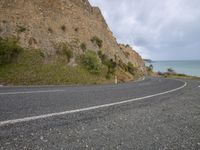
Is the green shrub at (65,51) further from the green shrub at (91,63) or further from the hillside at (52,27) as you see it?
the green shrub at (91,63)

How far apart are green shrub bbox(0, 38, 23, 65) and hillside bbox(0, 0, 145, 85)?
71.1 inches

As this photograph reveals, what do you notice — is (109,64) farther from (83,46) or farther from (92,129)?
(92,129)

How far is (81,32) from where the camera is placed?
39.4m

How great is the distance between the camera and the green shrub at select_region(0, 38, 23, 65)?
26781 millimetres

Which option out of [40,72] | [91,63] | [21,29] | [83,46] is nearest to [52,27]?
[21,29]

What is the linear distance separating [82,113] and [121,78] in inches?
1266

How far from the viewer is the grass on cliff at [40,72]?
2577 cm

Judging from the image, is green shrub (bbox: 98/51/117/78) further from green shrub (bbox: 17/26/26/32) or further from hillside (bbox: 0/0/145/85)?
green shrub (bbox: 17/26/26/32)

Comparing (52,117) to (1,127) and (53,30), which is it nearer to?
(1,127)

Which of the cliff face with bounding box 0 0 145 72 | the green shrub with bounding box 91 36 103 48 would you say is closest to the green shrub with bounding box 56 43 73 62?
the cliff face with bounding box 0 0 145 72

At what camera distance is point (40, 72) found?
27.9m

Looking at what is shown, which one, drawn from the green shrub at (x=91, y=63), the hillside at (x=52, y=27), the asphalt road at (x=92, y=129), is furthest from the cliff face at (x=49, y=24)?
the asphalt road at (x=92, y=129)

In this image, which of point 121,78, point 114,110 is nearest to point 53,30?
point 121,78

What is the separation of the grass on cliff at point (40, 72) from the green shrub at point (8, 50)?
1.61ft
